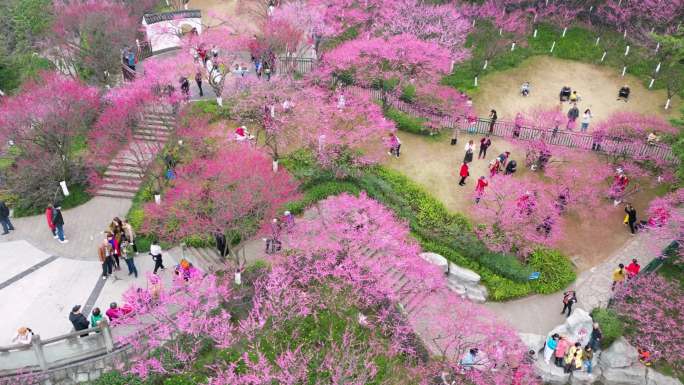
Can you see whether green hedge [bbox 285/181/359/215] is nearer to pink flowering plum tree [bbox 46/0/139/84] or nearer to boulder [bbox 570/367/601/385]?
boulder [bbox 570/367/601/385]

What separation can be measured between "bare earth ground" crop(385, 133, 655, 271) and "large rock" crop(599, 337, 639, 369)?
442cm

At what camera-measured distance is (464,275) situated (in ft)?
81.1

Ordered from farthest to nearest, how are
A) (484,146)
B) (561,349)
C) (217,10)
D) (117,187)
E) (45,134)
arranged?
(217,10) → (484,146) → (117,187) → (45,134) → (561,349)

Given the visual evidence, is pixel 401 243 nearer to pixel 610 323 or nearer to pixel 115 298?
pixel 610 323

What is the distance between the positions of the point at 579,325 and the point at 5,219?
2407 cm

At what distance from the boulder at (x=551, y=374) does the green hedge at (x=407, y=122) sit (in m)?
14.2

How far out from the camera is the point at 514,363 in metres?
20.8

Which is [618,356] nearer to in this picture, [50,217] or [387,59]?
[387,59]

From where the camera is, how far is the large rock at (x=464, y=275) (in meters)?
24.7

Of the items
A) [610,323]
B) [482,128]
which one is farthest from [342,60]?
[610,323]

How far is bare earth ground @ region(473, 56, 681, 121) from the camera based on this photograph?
33.9 m

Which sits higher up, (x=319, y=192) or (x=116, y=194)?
(x=319, y=192)

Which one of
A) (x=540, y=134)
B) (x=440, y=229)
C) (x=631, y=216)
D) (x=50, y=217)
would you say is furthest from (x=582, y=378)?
(x=50, y=217)

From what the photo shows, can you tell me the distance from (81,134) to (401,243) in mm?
16737
